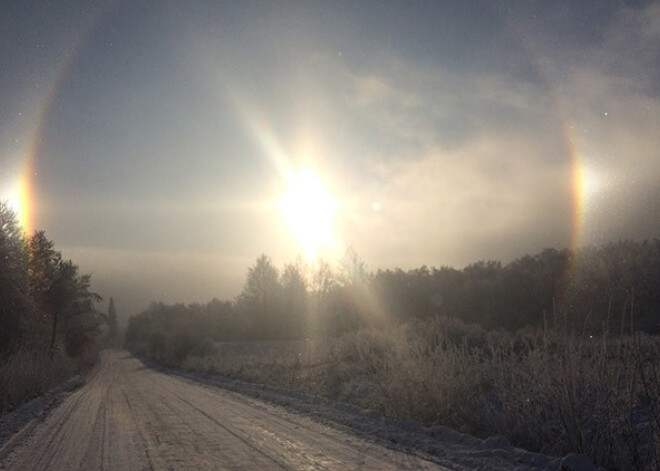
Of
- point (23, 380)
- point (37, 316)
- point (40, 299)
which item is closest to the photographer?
point (23, 380)

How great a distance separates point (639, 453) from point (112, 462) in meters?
6.85

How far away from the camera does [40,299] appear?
3725 cm

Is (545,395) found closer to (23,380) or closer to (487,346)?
(487,346)

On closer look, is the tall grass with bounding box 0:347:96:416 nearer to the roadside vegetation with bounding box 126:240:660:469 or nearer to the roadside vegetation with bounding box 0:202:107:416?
the roadside vegetation with bounding box 0:202:107:416

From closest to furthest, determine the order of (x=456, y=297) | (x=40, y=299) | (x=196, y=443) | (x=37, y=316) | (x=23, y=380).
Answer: (x=196, y=443), (x=23, y=380), (x=37, y=316), (x=40, y=299), (x=456, y=297)

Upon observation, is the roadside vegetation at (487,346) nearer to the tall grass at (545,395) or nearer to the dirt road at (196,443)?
the tall grass at (545,395)

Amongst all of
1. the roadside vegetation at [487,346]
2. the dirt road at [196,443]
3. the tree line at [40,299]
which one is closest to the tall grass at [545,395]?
the roadside vegetation at [487,346]

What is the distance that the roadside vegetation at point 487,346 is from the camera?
6.82 m

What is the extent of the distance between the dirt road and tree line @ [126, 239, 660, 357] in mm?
16845

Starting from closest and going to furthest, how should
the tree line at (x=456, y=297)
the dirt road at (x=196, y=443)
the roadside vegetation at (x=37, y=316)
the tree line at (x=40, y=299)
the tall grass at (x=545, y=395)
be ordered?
the tall grass at (x=545, y=395) → the dirt road at (x=196, y=443) → the roadside vegetation at (x=37, y=316) → the tree line at (x=40, y=299) → the tree line at (x=456, y=297)

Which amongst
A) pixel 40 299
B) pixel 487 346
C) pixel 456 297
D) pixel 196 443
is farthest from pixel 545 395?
pixel 456 297

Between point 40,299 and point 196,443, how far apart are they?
35.2 meters

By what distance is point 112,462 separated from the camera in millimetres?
6895

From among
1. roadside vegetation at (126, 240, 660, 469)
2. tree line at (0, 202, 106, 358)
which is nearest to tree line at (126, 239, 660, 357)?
roadside vegetation at (126, 240, 660, 469)
